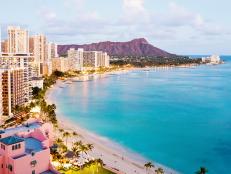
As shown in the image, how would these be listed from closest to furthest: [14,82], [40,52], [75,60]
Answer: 1. [14,82]
2. [40,52]
3. [75,60]

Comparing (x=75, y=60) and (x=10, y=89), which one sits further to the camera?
(x=75, y=60)

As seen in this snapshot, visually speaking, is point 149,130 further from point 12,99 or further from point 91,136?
point 12,99

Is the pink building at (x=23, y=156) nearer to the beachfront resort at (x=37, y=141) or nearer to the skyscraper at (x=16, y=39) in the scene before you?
the beachfront resort at (x=37, y=141)

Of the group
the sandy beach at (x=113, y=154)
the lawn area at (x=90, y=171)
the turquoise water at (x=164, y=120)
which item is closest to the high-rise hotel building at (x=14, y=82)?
the sandy beach at (x=113, y=154)

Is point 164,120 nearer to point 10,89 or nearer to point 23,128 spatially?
point 10,89

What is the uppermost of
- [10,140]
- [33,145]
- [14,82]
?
[14,82]

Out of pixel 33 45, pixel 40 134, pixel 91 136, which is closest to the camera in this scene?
pixel 40 134

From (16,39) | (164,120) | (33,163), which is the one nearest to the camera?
(33,163)

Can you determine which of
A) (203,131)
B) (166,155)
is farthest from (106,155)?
(203,131)

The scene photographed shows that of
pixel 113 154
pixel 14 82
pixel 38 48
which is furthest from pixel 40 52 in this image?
pixel 113 154
